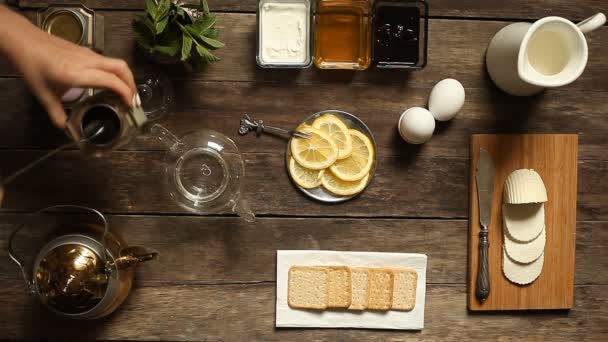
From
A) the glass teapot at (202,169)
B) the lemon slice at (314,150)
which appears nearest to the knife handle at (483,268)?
the lemon slice at (314,150)

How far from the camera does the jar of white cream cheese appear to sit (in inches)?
38.7

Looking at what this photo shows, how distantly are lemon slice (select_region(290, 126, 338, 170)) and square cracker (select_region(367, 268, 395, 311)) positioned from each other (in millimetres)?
232

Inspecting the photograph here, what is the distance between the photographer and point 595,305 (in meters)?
1.08

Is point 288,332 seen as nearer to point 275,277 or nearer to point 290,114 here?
point 275,277

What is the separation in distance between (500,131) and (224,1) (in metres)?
0.59

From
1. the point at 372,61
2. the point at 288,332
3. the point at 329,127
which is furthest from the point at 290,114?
the point at 288,332

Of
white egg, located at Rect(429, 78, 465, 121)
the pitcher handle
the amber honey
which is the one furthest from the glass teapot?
the pitcher handle

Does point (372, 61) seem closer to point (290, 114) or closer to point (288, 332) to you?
point (290, 114)

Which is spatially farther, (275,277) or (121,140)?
(275,277)

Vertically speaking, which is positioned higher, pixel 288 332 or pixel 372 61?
pixel 372 61

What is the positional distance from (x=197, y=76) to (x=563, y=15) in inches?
28.3

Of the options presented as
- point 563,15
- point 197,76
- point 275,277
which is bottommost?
point 275,277

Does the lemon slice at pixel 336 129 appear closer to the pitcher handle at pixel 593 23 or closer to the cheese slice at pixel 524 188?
the cheese slice at pixel 524 188

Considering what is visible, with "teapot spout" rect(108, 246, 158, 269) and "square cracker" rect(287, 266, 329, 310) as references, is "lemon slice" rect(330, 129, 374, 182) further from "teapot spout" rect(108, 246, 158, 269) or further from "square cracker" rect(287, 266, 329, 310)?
"teapot spout" rect(108, 246, 158, 269)
